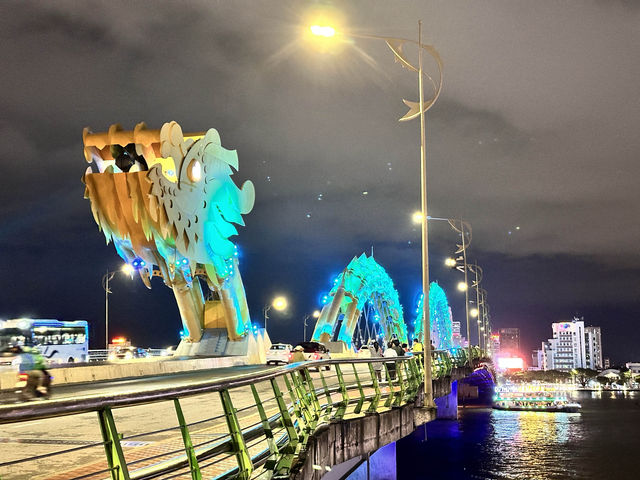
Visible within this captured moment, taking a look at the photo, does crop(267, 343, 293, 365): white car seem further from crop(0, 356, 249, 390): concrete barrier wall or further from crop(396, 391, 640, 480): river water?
crop(396, 391, 640, 480): river water

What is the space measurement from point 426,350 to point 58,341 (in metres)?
44.9

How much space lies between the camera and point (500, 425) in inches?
2729

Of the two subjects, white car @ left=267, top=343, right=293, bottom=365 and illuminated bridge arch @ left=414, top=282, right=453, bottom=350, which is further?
illuminated bridge arch @ left=414, top=282, right=453, bottom=350

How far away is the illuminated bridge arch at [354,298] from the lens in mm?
69812

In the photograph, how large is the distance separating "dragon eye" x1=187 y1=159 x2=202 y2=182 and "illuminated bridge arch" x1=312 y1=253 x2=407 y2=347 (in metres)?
27.6

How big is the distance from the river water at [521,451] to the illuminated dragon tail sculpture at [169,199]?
18.7 m

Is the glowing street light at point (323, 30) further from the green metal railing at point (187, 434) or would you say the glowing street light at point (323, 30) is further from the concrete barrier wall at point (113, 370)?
the concrete barrier wall at point (113, 370)

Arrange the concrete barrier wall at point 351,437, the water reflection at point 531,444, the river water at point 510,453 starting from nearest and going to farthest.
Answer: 1. the concrete barrier wall at point 351,437
2. the river water at point 510,453
3. the water reflection at point 531,444

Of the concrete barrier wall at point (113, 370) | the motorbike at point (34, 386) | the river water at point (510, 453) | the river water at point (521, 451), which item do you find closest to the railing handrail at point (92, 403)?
the motorbike at point (34, 386)

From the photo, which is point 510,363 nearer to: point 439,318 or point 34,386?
point 439,318

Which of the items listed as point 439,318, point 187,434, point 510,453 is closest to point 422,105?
point 187,434

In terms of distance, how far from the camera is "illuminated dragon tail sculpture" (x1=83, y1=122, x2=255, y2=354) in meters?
41.7

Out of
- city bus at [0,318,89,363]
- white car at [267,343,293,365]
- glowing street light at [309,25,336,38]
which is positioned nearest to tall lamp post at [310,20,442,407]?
glowing street light at [309,25,336,38]

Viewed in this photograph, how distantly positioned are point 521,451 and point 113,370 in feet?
103
